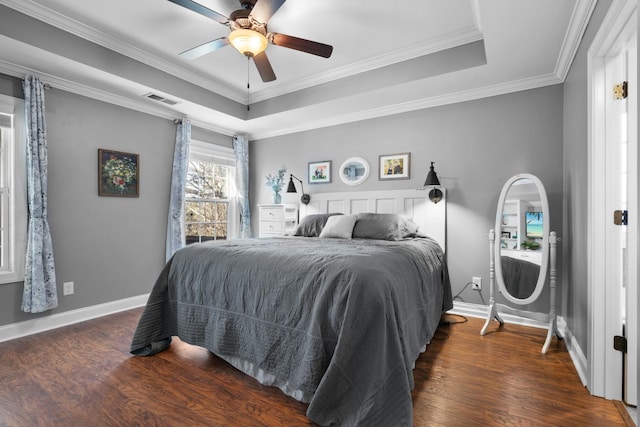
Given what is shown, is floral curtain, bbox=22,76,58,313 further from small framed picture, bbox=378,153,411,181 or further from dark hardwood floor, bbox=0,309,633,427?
small framed picture, bbox=378,153,411,181

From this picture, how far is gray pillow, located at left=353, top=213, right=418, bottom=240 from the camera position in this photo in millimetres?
2990

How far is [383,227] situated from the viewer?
3043 millimetres

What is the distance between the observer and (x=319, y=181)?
4348mm

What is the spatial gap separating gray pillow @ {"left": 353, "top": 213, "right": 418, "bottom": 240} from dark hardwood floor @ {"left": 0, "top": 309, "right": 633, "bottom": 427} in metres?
1.02

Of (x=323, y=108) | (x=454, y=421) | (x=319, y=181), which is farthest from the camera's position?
(x=319, y=181)

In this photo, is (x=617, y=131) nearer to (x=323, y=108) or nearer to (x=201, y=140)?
(x=323, y=108)

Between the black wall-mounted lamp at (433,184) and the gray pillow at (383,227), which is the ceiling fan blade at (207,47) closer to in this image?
the gray pillow at (383,227)

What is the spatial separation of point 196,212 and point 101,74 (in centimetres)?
203

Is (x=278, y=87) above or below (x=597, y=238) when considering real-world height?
above

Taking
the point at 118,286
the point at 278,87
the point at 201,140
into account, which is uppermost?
the point at 278,87

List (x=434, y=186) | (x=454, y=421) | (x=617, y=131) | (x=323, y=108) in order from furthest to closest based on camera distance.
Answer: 1. (x=323, y=108)
2. (x=434, y=186)
3. (x=617, y=131)
4. (x=454, y=421)

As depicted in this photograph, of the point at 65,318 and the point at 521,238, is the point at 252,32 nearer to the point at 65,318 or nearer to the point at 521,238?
the point at 521,238

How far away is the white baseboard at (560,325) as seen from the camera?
2006mm

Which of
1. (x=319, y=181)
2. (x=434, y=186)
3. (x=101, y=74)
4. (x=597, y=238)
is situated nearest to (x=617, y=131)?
(x=597, y=238)
